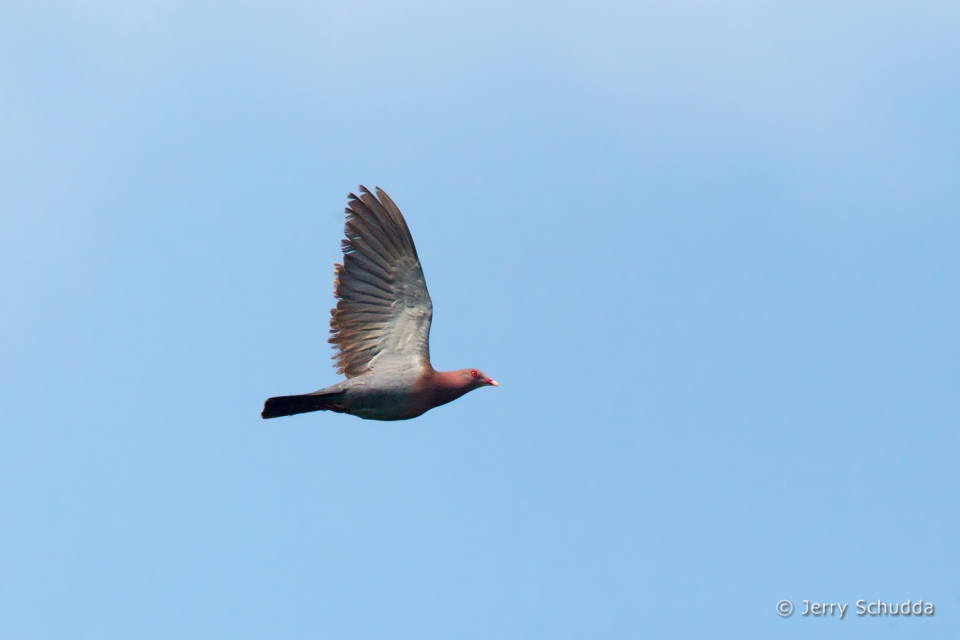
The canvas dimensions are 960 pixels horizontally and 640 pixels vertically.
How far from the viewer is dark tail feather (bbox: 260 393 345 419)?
434 inches

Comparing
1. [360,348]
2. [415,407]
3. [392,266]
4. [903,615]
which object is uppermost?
[392,266]

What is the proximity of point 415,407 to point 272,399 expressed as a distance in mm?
1962

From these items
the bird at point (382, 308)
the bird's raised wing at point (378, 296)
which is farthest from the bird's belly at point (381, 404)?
the bird's raised wing at point (378, 296)

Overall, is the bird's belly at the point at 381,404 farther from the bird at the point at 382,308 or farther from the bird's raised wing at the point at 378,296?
the bird's raised wing at the point at 378,296

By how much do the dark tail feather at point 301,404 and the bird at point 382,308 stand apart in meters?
0.20

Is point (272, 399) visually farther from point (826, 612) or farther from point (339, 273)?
point (826, 612)

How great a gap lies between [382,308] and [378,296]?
181mm

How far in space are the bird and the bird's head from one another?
22.4 inches

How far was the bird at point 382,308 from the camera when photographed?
11570 mm

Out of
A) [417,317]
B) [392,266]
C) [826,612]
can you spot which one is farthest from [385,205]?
[826,612]

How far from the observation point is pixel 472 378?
12320 millimetres

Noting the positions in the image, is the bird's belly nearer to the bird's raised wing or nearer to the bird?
the bird

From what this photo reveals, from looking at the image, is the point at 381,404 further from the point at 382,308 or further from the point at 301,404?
the point at 382,308

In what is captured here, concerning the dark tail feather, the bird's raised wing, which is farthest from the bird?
the dark tail feather
